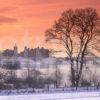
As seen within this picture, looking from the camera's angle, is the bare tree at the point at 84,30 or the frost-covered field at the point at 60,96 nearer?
the frost-covered field at the point at 60,96

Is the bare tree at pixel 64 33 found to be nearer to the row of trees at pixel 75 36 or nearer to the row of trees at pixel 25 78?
the row of trees at pixel 75 36

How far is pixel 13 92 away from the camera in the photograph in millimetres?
7152

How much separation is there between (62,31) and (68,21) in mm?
253

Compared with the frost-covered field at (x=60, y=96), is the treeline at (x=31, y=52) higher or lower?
higher

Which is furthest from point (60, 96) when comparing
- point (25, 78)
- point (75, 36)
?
point (75, 36)

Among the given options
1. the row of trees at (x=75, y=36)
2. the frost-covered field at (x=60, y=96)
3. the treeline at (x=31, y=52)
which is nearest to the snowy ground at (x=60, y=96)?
the frost-covered field at (x=60, y=96)

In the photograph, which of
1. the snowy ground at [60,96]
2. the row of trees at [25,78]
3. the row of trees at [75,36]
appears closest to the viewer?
the snowy ground at [60,96]

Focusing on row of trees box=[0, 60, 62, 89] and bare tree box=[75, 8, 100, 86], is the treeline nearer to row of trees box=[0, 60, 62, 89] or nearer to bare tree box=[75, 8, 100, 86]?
row of trees box=[0, 60, 62, 89]

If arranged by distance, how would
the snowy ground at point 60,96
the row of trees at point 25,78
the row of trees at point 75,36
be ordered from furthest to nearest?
the row of trees at point 75,36 → the row of trees at point 25,78 → the snowy ground at point 60,96

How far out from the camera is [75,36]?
7664mm

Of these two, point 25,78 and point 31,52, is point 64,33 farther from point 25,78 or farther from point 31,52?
point 25,78

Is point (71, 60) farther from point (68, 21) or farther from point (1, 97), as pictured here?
point (1, 97)

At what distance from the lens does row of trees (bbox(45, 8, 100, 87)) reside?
25.0ft

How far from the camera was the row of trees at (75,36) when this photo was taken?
7.63 meters
